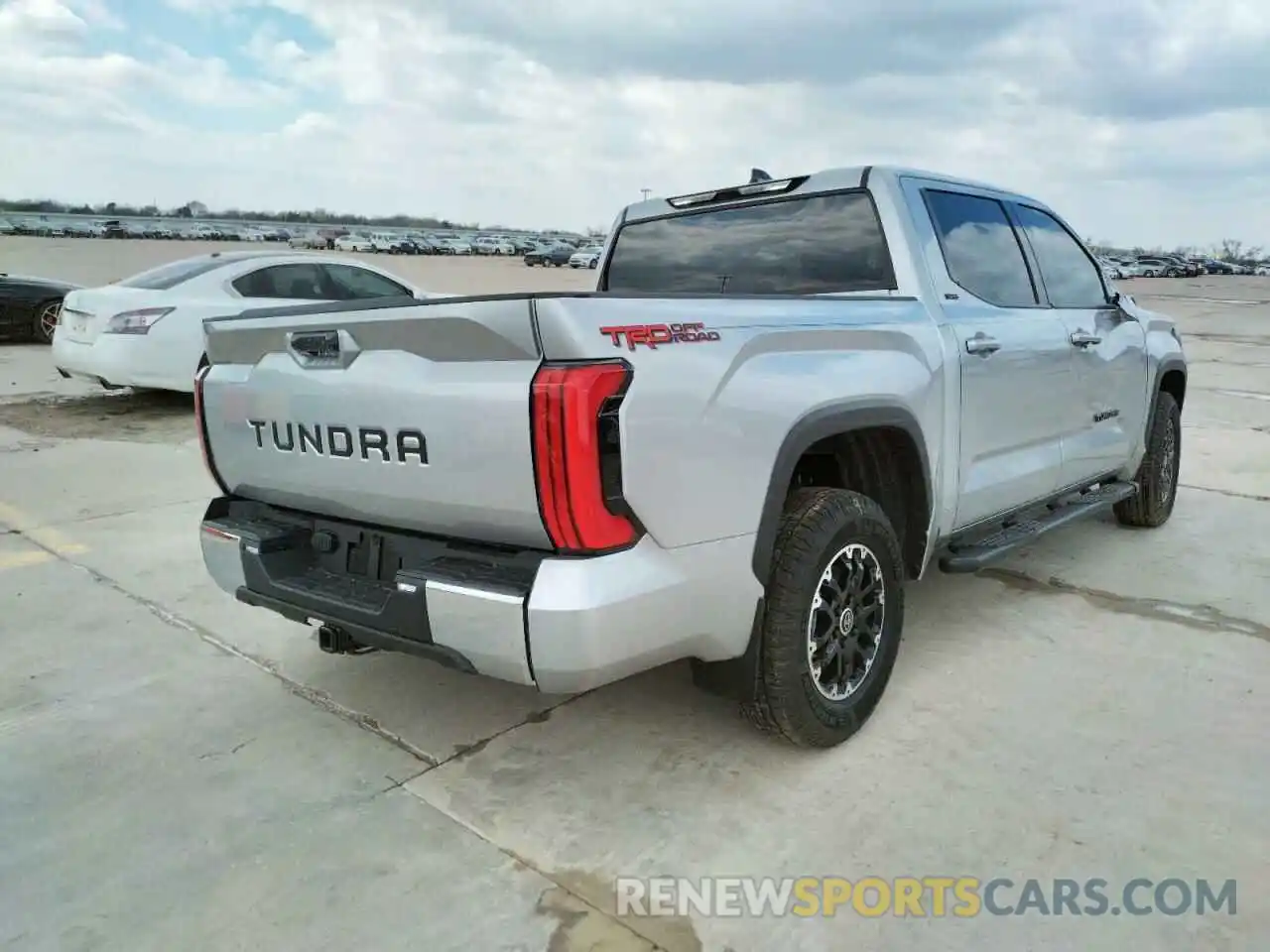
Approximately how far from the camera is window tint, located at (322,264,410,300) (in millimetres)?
9195

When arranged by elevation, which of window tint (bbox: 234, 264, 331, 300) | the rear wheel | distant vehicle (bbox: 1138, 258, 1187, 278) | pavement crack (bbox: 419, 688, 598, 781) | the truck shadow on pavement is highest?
distant vehicle (bbox: 1138, 258, 1187, 278)

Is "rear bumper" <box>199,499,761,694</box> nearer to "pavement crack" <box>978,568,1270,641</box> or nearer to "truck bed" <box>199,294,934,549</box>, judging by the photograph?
"truck bed" <box>199,294,934,549</box>

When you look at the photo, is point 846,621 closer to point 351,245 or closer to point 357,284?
point 357,284

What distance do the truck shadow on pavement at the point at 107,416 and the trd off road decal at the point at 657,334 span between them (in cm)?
693

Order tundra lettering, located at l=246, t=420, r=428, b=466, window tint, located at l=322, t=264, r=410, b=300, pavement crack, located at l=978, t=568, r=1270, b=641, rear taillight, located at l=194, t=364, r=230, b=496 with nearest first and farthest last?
tundra lettering, located at l=246, t=420, r=428, b=466
rear taillight, located at l=194, t=364, r=230, b=496
pavement crack, located at l=978, t=568, r=1270, b=641
window tint, located at l=322, t=264, r=410, b=300

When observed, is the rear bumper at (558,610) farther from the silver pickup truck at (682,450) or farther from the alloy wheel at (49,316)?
the alloy wheel at (49,316)

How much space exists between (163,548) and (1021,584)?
14.9 ft

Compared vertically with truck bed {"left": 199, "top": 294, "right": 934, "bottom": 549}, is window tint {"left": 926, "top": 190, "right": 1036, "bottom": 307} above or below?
above

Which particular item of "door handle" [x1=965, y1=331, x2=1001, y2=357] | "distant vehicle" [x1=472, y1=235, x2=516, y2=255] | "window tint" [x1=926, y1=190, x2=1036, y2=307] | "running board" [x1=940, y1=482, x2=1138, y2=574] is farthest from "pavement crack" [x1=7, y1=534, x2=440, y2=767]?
"distant vehicle" [x1=472, y1=235, x2=516, y2=255]

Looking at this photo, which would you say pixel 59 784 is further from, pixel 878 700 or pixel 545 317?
pixel 878 700

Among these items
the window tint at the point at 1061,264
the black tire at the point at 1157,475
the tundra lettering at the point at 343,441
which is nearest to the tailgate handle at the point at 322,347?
the tundra lettering at the point at 343,441

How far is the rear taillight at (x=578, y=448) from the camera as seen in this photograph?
2258 mm

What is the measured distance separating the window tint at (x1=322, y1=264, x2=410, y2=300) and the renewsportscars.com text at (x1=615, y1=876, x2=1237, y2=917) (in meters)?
7.49

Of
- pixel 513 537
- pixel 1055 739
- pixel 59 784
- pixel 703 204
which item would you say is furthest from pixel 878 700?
pixel 59 784
